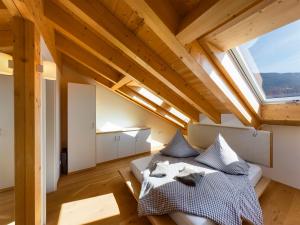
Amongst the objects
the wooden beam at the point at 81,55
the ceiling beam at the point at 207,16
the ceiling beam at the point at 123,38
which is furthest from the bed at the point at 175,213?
the wooden beam at the point at 81,55

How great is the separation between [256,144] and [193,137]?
145cm

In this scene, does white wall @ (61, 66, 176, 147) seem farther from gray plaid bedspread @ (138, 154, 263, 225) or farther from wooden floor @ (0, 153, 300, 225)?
gray plaid bedspread @ (138, 154, 263, 225)

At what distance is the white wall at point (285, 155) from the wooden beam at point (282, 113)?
0.53ft

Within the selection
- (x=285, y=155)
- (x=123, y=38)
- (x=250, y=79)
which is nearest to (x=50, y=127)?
(x=123, y=38)

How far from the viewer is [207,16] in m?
1.18

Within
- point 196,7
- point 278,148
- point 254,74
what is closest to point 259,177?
point 278,148

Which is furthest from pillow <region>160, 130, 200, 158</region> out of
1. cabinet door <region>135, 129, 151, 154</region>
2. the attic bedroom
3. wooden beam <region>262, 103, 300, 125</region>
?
cabinet door <region>135, 129, 151, 154</region>

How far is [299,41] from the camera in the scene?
1.63 meters

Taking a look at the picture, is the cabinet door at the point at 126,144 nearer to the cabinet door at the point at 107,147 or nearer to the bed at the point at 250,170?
the cabinet door at the point at 107,147

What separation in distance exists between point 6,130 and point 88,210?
1.78 m

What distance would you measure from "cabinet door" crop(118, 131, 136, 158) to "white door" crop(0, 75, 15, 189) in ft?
7.00

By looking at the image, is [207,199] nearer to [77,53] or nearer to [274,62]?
[274,62]

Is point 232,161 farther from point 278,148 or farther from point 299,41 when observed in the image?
point 299,41

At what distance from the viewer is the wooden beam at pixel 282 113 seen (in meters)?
2.24
